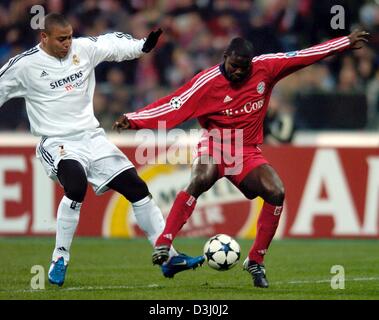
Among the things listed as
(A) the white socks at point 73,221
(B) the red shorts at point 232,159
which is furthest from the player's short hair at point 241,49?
(A) the white socks at point 73,221

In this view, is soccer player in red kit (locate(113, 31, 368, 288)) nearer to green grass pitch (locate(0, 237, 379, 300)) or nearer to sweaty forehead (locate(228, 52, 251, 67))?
sweaty forehead (locate(228, 52, 251, 67))

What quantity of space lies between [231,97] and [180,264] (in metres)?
1.53

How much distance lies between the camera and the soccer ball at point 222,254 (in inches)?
351

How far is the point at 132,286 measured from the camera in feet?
29.3

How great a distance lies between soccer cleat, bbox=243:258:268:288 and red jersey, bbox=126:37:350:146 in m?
1.07

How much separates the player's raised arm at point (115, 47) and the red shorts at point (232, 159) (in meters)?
1.11

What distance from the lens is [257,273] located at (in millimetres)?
8914

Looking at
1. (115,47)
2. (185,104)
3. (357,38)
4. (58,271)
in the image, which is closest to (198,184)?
(185,104)

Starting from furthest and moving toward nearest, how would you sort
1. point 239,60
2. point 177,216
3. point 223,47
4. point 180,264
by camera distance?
point 223,47 < point 180,264 < point 177,216 < point 239,60

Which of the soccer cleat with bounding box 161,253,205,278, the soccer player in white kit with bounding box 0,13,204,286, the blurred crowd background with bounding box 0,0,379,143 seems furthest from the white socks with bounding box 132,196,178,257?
the blurred crowd background with bounding box 0,0,379,143

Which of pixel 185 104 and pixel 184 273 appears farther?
pixel 184 273

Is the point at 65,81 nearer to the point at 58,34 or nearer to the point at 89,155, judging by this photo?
the point at 58,34

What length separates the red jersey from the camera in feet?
29.6
